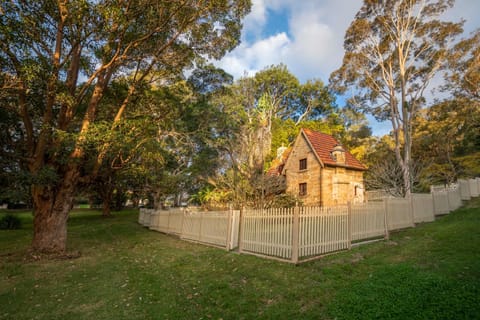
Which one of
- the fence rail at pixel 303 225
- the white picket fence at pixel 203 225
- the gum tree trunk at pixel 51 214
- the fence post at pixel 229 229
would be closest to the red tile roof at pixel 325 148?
the fence rail at pixel 303 225

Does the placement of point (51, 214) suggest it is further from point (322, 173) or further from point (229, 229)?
point (322, 173)

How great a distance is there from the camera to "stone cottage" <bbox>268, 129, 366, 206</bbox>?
20406 millimetres

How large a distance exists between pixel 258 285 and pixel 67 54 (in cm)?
1204

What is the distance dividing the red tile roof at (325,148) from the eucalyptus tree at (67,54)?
39.9 ft

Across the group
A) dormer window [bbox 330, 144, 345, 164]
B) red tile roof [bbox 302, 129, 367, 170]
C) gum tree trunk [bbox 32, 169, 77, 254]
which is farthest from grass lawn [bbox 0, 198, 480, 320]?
dormer window [bbox 330, 144, 345, 164]

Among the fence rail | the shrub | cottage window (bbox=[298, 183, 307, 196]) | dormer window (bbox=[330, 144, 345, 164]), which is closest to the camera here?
the fence rail

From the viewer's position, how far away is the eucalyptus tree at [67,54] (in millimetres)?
8406

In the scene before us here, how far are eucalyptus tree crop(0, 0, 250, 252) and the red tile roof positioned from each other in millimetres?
12170

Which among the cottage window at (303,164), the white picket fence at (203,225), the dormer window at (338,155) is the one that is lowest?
the white picket fence at (203,225)

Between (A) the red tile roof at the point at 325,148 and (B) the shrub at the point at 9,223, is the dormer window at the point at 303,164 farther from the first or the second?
(B) the shrub at the point at 9,223

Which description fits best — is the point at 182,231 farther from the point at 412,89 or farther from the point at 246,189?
the point at 412,89

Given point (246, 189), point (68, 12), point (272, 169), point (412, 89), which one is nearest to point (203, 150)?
point (272, 169)

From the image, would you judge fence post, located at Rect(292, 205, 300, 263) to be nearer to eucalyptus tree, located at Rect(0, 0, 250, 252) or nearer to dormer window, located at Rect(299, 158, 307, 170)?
eucalyptus tree, located at Rect(0, 0, 250, 252)

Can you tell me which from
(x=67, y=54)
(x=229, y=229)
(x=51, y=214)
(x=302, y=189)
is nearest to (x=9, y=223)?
(x=51, y=214)
